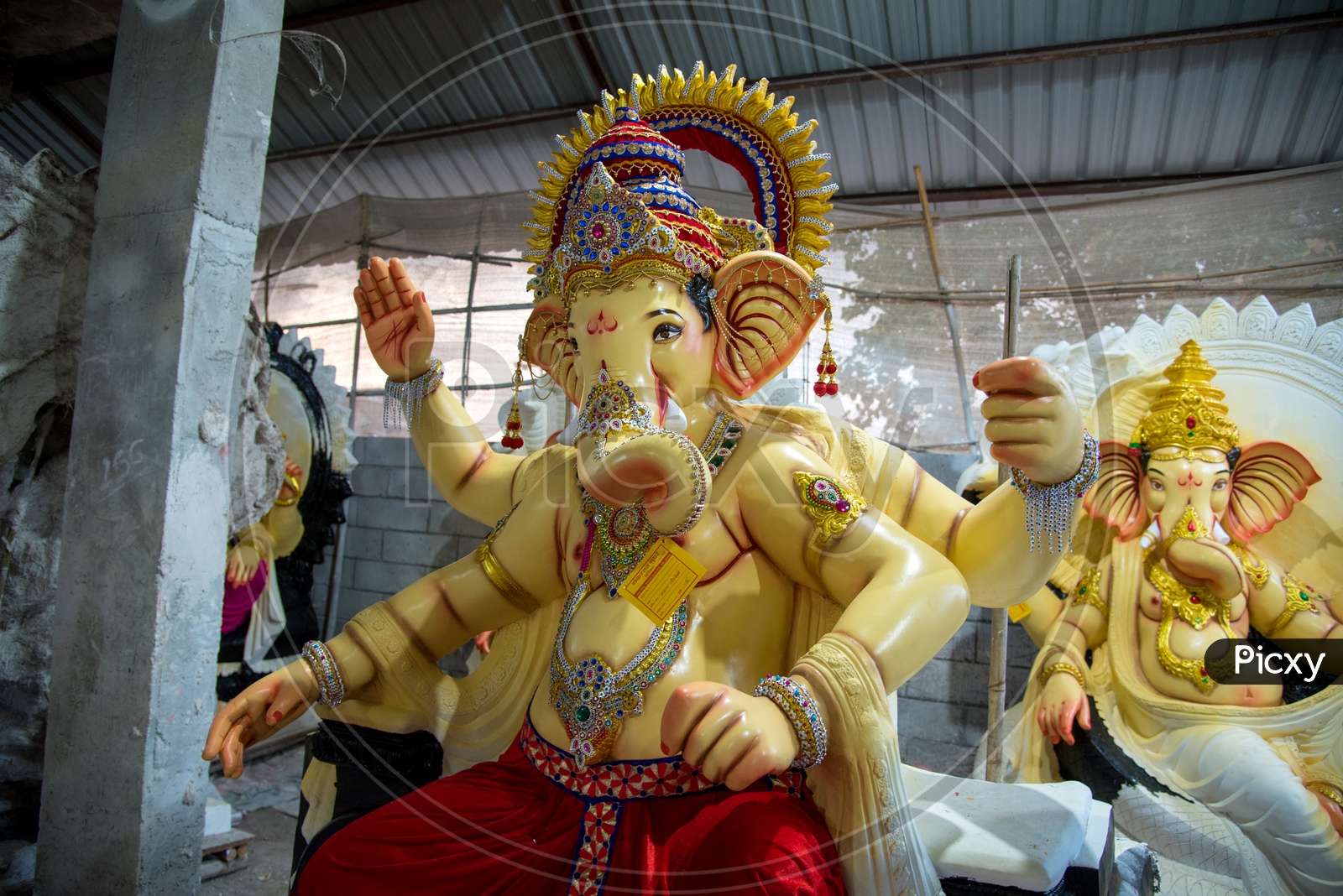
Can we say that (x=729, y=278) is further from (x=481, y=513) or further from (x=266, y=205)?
(x=266, y=205)

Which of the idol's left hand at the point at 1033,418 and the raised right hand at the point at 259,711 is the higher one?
the idol's left hand at the point at 1033,418

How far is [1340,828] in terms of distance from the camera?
2316 millimetres

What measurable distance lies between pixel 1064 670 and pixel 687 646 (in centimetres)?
215

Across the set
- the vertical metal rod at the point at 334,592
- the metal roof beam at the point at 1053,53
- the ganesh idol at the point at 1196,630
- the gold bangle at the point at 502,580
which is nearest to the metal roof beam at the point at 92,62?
the metal roof beam at the point at 1053,53

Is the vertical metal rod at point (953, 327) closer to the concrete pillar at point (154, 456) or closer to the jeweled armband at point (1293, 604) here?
the jeweled armband at point (1293, 604)

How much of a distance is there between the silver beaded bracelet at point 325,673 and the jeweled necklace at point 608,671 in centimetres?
43

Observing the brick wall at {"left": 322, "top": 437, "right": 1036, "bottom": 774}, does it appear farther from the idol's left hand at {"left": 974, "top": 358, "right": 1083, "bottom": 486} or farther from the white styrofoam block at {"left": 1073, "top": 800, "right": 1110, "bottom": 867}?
the idol's left hand at {"left": 974, "top": 358, "right": 1083, "bottom": 486}

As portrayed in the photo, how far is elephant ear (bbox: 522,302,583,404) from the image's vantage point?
5.06 ft

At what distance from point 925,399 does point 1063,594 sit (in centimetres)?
121

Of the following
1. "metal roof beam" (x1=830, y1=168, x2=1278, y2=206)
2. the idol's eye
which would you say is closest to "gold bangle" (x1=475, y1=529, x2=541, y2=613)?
the idol's eye

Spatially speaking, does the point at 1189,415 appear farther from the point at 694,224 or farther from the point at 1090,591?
the point at 694,224

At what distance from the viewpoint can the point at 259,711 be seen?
1.37 m

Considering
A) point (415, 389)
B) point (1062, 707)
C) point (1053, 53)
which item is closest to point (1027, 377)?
point (415, 389)

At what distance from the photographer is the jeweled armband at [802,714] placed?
100 cm
